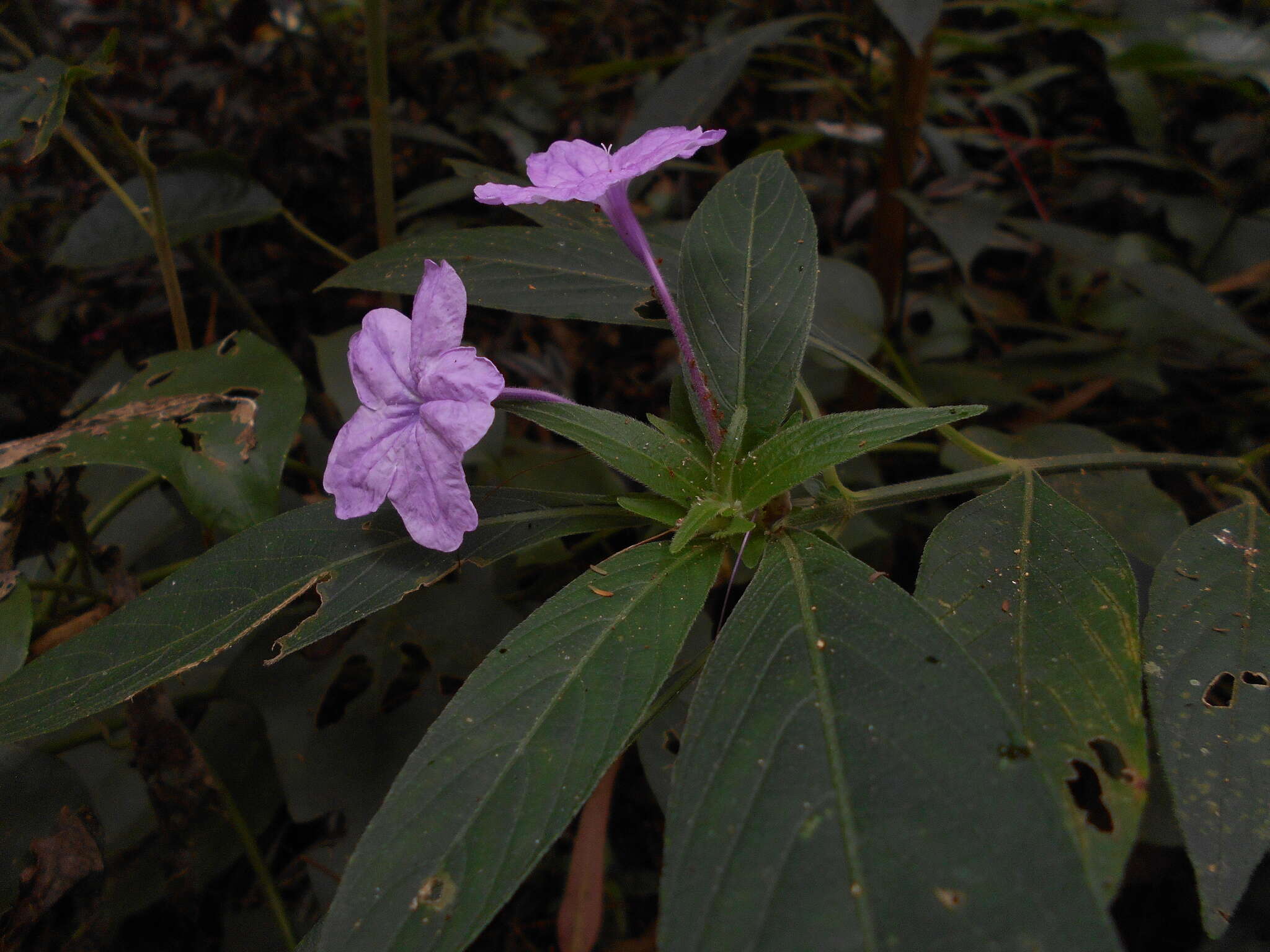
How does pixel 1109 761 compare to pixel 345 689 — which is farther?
pixel 345 689

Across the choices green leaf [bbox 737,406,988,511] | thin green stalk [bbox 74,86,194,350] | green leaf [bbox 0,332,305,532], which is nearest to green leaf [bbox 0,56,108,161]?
thin green stalk [bbox 74,86,194,350]

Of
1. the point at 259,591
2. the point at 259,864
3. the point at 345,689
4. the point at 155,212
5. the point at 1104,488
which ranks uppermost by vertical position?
the point at 155,212

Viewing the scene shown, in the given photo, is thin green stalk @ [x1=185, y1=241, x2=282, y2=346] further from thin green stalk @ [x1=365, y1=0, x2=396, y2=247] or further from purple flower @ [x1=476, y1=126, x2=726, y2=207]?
purple flower @ [x1=476, y1=126, x2=726, y2=207]

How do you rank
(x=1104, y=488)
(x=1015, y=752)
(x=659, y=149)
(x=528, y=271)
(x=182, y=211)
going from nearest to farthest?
1. (x=1015, y=752)
2. (x=659, y=149)
3. (x=528, y=271)
4. (x=1104, y=488)
5. (x=182, y=211)

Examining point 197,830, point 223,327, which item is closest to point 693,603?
point 197,830

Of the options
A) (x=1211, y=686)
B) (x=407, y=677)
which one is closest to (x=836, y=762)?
(x=1211, y=686)

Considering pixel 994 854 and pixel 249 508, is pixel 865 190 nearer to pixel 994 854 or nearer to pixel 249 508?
pixel 249 508

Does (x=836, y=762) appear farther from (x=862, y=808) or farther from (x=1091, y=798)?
(x=1091, y=798)
